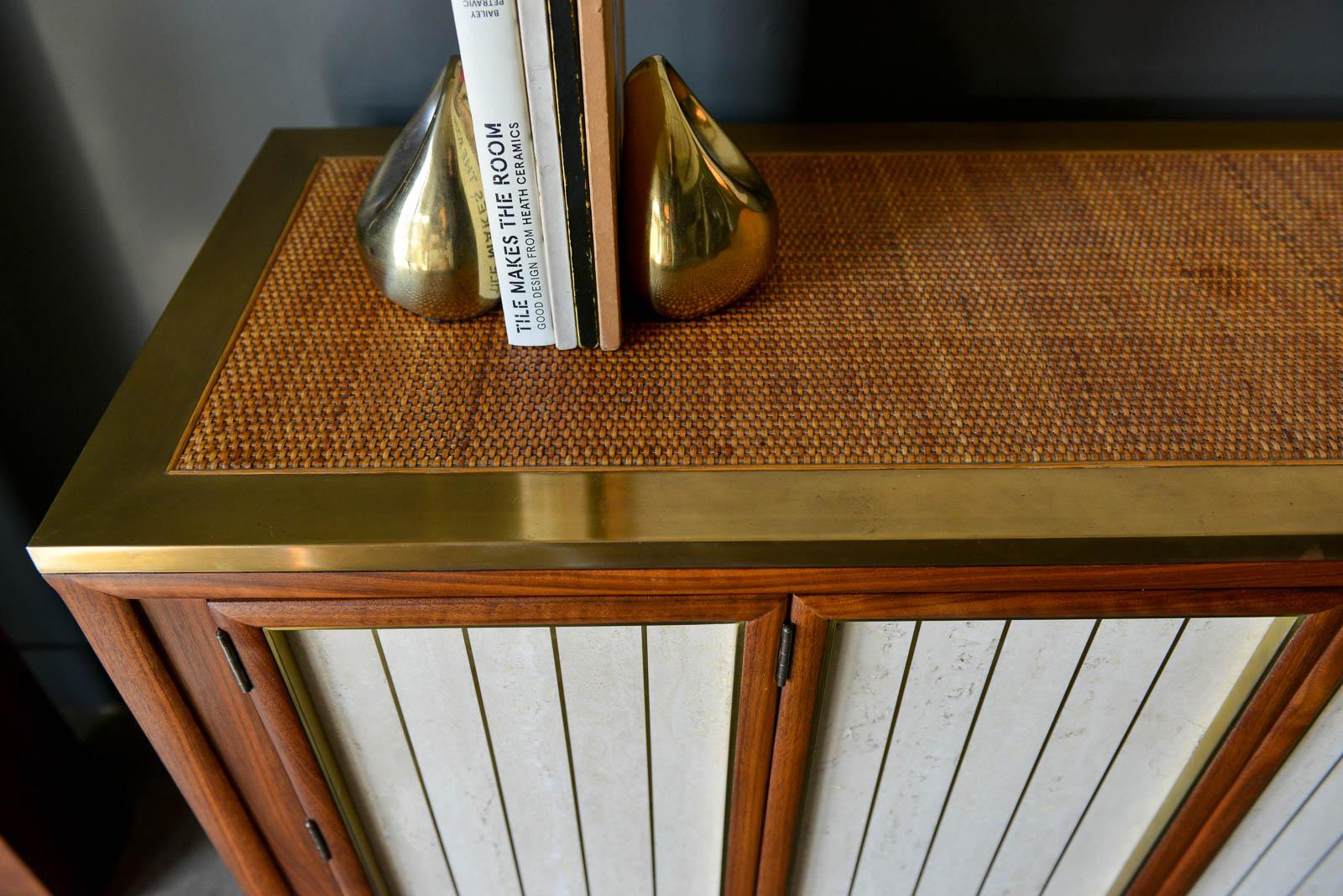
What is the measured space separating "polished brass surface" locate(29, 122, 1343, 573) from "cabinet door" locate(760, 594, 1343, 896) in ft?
0.17

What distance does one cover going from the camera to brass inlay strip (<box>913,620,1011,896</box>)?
57cm

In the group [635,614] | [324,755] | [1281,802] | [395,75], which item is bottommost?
[1281,802]

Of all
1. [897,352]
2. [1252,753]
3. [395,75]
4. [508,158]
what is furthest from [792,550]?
[395,75]

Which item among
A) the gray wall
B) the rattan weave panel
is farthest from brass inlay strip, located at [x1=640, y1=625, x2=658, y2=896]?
the gray wall

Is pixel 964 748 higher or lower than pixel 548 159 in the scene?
lower

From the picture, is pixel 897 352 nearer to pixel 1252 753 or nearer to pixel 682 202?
pixel 682 202

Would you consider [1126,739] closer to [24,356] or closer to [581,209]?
[581,209]

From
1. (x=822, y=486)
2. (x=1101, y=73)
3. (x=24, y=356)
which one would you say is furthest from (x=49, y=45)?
(x=1101, y=73)

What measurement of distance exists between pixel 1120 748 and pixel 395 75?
2.42 feet

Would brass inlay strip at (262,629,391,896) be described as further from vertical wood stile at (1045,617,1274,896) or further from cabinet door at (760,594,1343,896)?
vertical wood stile at (1045,617,1274,896)

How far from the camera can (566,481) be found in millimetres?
518

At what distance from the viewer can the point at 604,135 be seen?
20.9 inches

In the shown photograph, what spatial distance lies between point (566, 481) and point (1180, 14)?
641mm

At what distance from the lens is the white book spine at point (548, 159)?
1.63 feet
